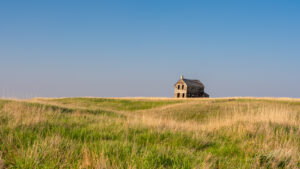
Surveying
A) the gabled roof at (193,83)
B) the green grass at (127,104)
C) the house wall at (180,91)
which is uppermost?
the gabled roof at (193,83)

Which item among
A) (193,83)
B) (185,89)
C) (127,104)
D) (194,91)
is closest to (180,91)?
(185,89)

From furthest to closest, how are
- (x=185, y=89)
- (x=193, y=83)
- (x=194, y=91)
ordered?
(x=193, y=83) < (x=194, y=91) < (x=185, y=89)

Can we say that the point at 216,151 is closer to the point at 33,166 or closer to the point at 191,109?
the point at 33,166

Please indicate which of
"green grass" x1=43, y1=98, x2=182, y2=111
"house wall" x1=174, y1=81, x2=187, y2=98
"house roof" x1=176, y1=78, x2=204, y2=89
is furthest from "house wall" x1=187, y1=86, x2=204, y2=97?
"green grass" x1=43, y1=98, x2=182, y2=111

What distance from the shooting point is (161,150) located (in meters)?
4.08

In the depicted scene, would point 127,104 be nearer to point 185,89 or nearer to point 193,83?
point 185,89

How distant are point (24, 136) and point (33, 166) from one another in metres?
2.04

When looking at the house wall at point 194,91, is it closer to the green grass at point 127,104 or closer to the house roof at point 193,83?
the house roof at point 193,83

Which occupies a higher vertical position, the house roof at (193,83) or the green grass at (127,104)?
the house roof at (193,83)

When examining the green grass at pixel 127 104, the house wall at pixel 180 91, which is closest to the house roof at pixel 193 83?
the house wall at pixel 180 91

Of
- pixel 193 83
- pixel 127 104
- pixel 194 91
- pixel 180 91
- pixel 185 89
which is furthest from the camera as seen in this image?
pixel 193 83

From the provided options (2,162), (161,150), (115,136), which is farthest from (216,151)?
(2,162)

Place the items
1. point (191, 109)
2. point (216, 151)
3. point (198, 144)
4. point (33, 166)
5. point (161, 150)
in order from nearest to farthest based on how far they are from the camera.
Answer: point (33, 166)
point (161, 150)
point (216, 151)
point (198, 144)
point (191, 109)

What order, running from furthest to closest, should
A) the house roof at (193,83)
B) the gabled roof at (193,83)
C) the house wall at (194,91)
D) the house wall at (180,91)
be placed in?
the gabled roof at (193,83) → the house roof at (193,83) → the house wall at (194,91) → the house wall at (180,91)
